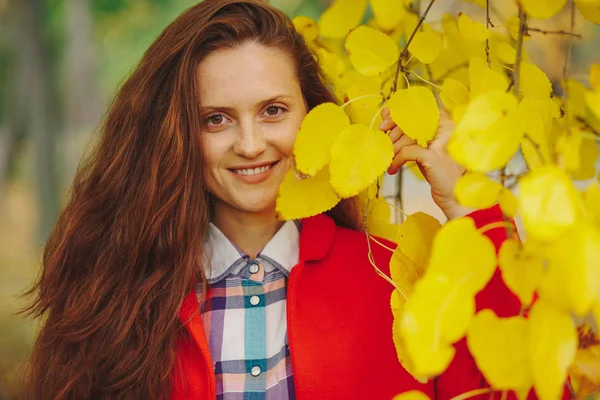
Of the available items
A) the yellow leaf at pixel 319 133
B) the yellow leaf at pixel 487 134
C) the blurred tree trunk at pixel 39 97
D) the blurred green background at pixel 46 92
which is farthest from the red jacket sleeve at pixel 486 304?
the blurred tree trunk at pixel 39 97

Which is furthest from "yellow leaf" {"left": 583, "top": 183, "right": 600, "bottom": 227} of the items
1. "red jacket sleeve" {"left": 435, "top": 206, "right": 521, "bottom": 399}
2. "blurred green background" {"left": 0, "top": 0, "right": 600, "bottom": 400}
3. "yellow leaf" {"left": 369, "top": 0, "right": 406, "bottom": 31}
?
"blurred green background" {"left": 0, "top": 0, "right": 600, "bottom": 400}

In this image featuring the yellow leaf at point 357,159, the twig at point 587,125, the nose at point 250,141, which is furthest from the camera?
the nose at point 250,141

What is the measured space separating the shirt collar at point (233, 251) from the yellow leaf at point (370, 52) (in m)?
A: 0.49

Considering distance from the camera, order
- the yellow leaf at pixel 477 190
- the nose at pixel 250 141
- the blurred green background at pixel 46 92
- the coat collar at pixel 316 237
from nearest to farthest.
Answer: the yellow leaf at pixel 477 190, the nose at pixel 250 141, the coat collar at pixel 316 237, the blurred green background at pixel 46 92

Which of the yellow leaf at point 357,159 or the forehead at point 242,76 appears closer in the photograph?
the yellow leaf at point 357,159

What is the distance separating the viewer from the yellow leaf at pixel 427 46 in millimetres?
927

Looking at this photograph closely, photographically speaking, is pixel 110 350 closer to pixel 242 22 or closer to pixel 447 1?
pixel 242 22

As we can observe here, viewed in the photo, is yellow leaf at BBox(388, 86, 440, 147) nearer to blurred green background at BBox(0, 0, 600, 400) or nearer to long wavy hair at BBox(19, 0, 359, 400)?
long wavy hair at BBox(19, 0, 359, 400)

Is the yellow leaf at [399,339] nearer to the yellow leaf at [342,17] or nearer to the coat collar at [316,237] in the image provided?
the coat collar at [316,237]

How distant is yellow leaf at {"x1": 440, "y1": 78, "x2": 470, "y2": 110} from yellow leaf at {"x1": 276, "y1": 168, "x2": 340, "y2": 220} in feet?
0.65

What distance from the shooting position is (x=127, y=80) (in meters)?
1.36

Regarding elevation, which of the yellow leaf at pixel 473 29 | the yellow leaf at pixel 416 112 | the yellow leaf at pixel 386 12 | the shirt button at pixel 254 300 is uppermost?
the yellow leaf at pixel 386 12

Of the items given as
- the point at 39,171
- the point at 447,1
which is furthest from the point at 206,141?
the point at 39,171

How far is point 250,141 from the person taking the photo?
1116 millimetres
